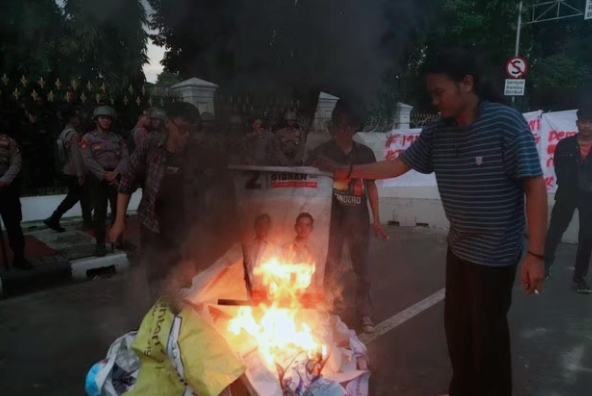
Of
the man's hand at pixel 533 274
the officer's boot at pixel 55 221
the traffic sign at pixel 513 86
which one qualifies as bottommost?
the officer's boot at pixel 55 221

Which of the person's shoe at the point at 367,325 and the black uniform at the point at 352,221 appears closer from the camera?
the black uniform at the point at 352,221

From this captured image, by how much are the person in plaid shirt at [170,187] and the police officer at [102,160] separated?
2.14 metres

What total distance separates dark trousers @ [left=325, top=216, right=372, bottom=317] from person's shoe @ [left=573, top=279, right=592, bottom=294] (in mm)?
2198

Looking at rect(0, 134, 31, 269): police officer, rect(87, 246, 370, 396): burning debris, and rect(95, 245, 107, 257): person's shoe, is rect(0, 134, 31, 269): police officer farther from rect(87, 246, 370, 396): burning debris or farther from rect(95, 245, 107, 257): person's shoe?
rect(87, 246, 370, 396): burning debris

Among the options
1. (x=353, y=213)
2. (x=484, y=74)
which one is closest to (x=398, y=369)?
(x=353, y=213)

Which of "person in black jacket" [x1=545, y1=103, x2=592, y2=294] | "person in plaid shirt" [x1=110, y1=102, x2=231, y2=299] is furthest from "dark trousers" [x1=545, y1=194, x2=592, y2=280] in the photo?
"person in plaid shirt" [x1=110, y1=102, x2=231, y2=299]

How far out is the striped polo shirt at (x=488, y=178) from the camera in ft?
6.88

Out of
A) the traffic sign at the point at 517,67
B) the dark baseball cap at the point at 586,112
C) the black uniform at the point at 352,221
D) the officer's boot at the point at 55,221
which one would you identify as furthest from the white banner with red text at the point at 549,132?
the officer's boot at the point at 55,221

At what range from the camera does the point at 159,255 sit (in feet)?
10.6

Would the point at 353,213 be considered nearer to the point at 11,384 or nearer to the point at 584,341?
the point at 584,341

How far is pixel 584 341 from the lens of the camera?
3.41 meters

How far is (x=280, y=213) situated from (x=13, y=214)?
127 inches

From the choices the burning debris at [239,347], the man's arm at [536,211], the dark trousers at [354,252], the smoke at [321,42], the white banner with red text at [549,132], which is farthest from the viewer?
the white banner with red text at [549,132]

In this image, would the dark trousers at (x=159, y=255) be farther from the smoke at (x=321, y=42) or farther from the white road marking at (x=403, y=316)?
the white road marking at (x=403, y=316)
